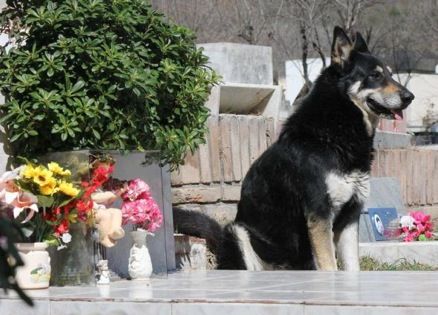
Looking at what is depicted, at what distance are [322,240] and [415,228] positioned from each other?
3716 millimetres

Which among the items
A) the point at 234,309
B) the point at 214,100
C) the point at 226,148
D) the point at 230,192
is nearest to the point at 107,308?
the point at 234,309

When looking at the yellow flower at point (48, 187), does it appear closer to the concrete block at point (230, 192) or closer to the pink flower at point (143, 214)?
the pink flower at point (143, 214)

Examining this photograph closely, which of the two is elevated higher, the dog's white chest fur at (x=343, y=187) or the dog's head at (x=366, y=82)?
the dog's head at (x=366, y=82)

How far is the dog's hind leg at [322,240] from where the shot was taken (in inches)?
259

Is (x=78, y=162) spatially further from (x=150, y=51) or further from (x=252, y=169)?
(x=252, y=169)

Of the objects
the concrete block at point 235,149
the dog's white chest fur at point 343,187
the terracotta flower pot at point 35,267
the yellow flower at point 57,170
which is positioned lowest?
the terracotta flower pot at point 35,267

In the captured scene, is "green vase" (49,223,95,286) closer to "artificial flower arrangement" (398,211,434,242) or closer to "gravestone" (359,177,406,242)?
"gravestone" (359,177,406,242)

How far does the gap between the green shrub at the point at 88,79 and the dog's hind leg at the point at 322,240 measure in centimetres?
109

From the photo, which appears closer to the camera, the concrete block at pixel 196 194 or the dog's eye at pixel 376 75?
the dog's eye at pixel 376 75

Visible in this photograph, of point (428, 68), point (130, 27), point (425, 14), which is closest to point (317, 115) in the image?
point (130, 27)

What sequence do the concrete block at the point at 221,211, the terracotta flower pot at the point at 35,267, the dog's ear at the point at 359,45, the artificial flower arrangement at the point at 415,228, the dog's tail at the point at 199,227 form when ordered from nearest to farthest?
the terracotta flower pot at the point at 35,267 → the dog's ear at the point at 359,45 → the dog's tail at the point at 199,227 → the concrete block at the point at 221,211 → the artificial flower arrangement at the point at 415,228

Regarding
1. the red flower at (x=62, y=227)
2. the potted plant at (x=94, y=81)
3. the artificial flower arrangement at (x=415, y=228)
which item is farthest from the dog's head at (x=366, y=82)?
the artificial flower arrangement at (x=415, y=228)

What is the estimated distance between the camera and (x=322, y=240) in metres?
6.59

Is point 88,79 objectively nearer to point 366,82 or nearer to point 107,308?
point 107,308
